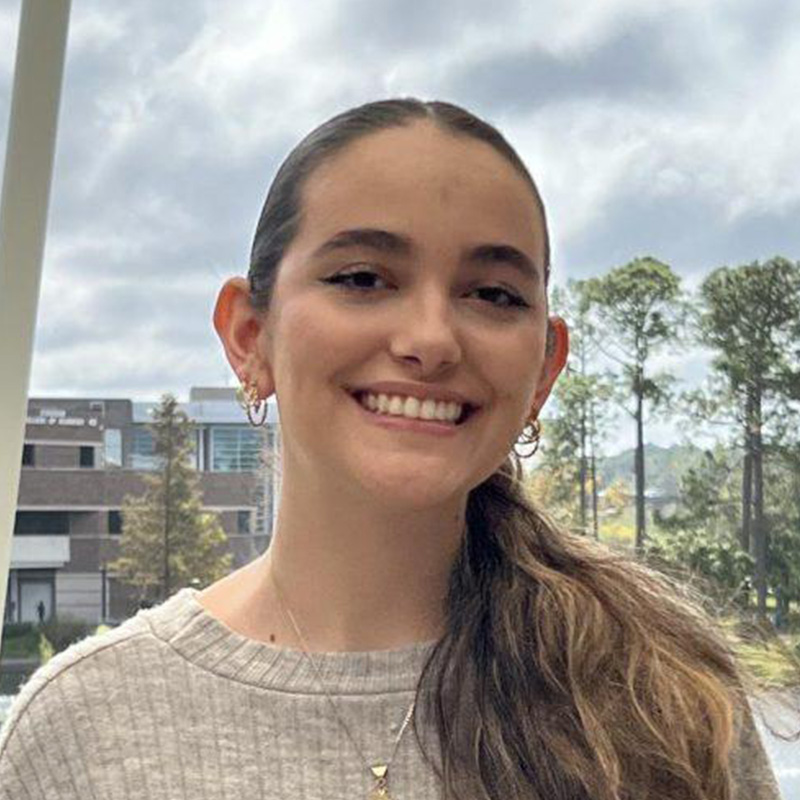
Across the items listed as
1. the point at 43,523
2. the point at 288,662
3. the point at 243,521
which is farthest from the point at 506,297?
the point at 43,523

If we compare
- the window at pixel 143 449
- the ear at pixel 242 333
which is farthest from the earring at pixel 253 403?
the window at pixel 143 449

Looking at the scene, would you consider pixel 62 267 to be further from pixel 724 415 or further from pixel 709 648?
pixel 709 648

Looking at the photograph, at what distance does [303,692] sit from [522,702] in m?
0.19

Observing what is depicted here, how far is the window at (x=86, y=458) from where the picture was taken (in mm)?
2420

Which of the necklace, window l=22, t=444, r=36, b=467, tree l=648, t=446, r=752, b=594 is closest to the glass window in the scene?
window l=22, t=444, r=36, b=467

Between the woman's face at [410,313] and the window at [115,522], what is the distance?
153cm

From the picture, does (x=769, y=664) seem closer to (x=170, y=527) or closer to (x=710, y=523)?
(x=710, y=523)

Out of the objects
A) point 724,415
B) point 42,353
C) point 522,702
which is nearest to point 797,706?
point 522,702

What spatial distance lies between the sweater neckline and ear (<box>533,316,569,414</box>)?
0.24 m

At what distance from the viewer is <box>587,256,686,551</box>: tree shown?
8.04ft

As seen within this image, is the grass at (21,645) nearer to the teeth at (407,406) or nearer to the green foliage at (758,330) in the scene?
the green foliage at (758,330)

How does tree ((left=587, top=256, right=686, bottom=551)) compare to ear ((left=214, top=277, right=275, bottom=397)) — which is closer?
ear ((left=214, top=277, right=275, bottom=397))

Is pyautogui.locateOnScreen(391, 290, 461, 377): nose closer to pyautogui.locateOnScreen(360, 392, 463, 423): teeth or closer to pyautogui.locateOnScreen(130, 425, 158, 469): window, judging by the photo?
pyautogui.locateOnScreen(360, 392, 463, 423): teeth

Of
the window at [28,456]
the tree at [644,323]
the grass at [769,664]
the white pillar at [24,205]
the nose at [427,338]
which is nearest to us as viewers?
the nose at [427,338]
